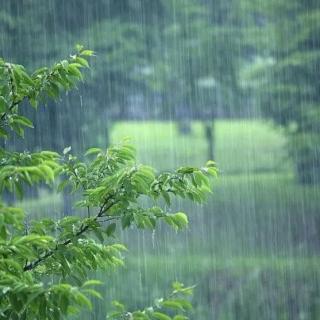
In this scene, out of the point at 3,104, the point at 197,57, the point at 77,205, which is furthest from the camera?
the point at 197,57

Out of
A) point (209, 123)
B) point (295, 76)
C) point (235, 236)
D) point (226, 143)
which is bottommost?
point (235, 236)

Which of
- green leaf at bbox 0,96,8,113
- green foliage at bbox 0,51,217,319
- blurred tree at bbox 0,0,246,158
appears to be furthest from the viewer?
blurred tree at bbox 0,0,246,158

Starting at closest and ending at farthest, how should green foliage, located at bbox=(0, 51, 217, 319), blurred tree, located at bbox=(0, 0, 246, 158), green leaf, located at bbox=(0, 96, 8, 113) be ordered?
green foliage, located at bbox=(0, 51, 217, 319) < green leaf, located at bbox=(0, 96, 8, 113) < blurred tree, located at bbox=(0, 0, 246, 158)

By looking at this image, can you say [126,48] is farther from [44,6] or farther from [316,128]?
[316,128]

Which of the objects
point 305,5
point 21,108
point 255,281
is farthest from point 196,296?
point 305,5

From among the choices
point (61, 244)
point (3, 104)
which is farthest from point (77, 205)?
point (3, 104)

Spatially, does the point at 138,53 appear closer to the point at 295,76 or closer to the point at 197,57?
the point at 197,57

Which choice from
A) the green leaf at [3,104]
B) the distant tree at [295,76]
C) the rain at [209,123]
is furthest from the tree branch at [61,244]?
the distant tree at [295,76]

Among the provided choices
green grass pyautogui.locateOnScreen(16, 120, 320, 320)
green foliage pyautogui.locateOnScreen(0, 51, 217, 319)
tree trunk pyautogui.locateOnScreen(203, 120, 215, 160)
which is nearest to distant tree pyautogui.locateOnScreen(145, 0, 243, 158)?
tree trunk pyautogui.locateOnScreen(203, 120, 215, 160)

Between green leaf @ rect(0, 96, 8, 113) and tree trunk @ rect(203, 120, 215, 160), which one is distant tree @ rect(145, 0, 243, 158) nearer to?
tree trunk @ rect(203, 120, 215, 160)

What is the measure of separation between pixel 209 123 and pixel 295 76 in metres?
0.62

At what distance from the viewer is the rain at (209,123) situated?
5.06 metres

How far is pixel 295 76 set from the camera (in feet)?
16.9

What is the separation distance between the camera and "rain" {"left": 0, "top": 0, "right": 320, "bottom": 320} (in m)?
5.06
